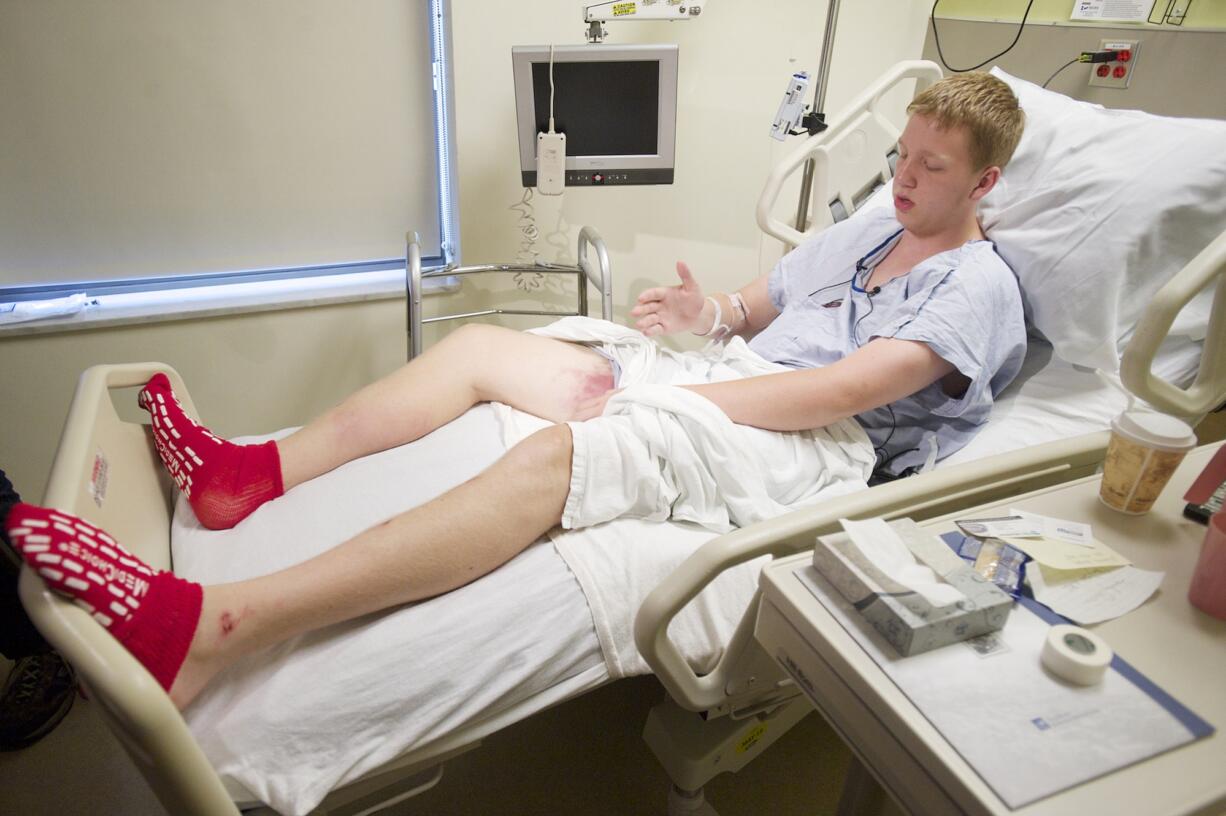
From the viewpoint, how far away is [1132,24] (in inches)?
80.5

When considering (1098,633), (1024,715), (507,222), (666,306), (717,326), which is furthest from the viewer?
(507,222)

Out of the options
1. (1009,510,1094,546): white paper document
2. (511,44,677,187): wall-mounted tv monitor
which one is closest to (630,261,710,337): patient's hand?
(511,44,677,187): wall-mounted tv monitor

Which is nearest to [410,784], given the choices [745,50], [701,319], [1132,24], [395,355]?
[701,319]

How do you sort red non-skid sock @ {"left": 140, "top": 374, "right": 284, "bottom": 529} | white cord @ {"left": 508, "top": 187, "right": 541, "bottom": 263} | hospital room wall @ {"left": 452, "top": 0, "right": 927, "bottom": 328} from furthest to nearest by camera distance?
1. white cord @ {"left": 508, "top": 187, "right": 541, "bottom": 263}
2. hospital room wall @ {"left": 452, "top": 0, "right": 927, "bottom": 328}
3. red non-skid sock @ {"left": 140, "top": 374, "right": 284, "bottom": 529}

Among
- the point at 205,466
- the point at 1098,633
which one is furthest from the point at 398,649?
the point at 1098,633

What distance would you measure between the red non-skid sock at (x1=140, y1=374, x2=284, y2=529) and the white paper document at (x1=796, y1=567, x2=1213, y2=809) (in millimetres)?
1038

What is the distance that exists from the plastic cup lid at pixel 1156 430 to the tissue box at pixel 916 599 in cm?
37

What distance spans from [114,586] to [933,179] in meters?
1.55

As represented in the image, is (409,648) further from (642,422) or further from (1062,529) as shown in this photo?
(1062,529)

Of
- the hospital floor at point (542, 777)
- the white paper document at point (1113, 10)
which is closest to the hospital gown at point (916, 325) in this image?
the hospital floor at point (542, 777)

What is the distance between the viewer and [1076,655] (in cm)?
70

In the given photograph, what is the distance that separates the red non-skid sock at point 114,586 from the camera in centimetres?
79

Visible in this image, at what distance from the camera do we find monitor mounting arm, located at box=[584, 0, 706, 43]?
1.89 meters

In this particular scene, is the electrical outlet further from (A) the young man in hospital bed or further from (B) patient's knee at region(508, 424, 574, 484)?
(B) patient's knee at region(508, 424, 574, 484)
